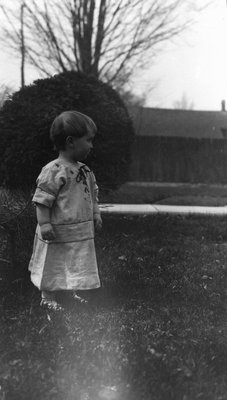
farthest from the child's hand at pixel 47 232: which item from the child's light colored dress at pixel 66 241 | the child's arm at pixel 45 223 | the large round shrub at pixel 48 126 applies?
the large round shrub at pixel 48 126

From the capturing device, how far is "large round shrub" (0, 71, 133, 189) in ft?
18.0

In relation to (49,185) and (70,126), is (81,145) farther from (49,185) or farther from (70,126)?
Result: (49,185)

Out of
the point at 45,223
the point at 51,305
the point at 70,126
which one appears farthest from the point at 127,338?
the point at 70,126

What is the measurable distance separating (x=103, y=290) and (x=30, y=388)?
164 centimetres

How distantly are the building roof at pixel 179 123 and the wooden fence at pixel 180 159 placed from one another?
1.34 meters

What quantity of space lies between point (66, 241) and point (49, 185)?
427mm

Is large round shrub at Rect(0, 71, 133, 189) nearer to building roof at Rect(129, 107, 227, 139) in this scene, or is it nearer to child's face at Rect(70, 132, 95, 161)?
child's face at Rect(70, 132, 95, 161)

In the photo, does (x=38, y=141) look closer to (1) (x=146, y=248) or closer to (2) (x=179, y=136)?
(1) (x=146, y=248)

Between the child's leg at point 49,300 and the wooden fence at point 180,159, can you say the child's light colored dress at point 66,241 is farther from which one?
the wooden fence at point 180,159

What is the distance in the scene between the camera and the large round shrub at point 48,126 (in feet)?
18.0

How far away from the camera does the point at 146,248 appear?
17.0 feet

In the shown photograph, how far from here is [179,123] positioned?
27203mm

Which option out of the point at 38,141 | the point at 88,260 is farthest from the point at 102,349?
the point at 38,141

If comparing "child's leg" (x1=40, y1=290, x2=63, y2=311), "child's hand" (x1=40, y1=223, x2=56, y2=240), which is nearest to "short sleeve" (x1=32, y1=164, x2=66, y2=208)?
"child's hand" (x1=40, y1=223, x2=56, y2=240)
